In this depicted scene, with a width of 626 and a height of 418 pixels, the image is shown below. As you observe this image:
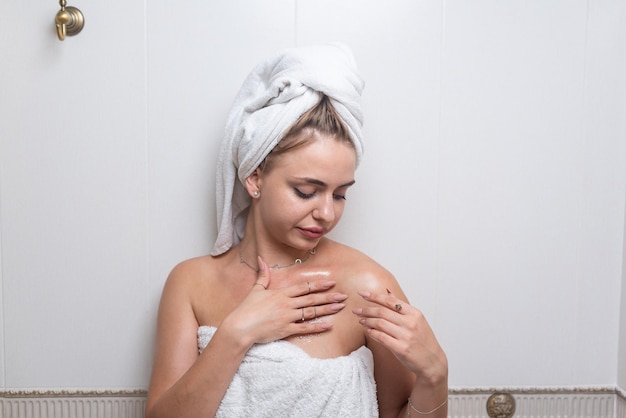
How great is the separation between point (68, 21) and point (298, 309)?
84 centimetres

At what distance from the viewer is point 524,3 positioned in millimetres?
1427

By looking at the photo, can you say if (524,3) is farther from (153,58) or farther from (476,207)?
(153,58)

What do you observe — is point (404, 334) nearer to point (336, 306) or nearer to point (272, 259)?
point (336, 306)

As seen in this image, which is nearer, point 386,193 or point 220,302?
point 220,302

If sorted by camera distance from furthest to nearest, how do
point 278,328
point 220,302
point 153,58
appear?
point 153,58
point 220,302
point 278,328

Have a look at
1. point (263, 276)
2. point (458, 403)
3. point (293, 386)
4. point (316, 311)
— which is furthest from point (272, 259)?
point (458, 403)

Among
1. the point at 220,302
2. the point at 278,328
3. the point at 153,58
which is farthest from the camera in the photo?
the point at 153,58

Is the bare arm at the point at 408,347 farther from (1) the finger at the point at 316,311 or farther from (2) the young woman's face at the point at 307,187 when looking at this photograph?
(2) the young woman's face at the point at 307,187

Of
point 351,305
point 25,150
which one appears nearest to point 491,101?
point 351,305

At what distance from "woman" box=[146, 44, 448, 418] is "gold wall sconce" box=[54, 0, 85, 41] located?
17.4 inches

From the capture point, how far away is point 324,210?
45.4 inches

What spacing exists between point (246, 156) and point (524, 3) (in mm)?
790

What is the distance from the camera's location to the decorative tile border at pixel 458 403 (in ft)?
4.84

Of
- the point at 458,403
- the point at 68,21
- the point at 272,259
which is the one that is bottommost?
the point at 458,403
